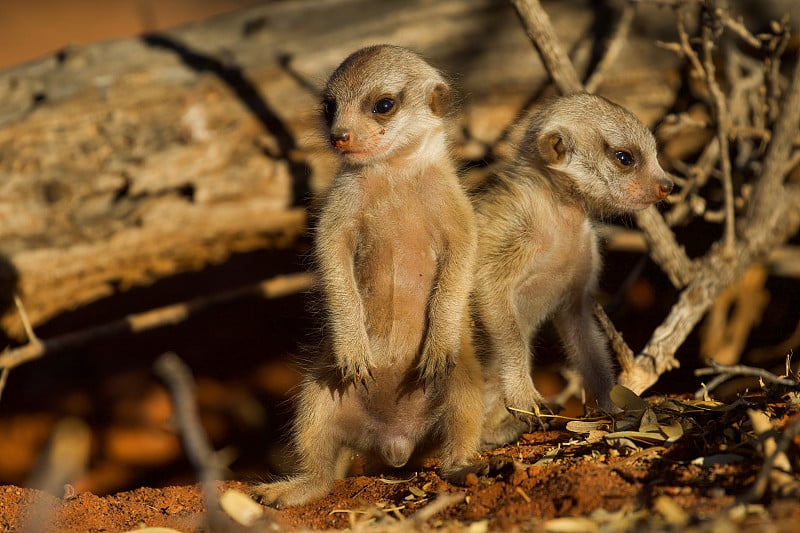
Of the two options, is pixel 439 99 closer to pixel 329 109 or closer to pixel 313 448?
pixel 329 109

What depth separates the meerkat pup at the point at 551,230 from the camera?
3859 mm

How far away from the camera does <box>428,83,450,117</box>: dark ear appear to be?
3.79 meters

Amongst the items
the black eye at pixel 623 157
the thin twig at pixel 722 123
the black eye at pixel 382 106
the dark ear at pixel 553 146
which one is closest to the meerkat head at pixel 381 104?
the black eye at pixel 382 106

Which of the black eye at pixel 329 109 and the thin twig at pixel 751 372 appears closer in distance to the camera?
the thin twig at pixel 751 372

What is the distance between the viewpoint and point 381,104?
12.0ft

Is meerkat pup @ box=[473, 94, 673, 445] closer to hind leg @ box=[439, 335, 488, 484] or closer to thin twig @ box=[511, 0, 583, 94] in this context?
hind leg @ box=[439, 335, 488, 484]

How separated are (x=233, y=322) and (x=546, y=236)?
391 centimetres

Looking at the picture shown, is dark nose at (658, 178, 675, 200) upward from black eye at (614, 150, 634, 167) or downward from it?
downward

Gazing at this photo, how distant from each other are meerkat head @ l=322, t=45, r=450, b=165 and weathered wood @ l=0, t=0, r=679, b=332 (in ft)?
2.84

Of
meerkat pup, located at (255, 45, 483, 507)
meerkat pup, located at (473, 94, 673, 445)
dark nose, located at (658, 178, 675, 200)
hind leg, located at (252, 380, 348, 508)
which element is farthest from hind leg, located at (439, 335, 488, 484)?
dark nose, located at (658, 178, 675, 200)

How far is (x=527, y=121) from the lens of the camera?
4414 millimetres

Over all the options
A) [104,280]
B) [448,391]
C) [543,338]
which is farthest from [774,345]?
[104,280]

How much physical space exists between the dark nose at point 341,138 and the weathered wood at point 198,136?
1.24 m

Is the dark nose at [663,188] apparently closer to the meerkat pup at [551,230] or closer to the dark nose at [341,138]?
the meerkat pup at [551,230]
